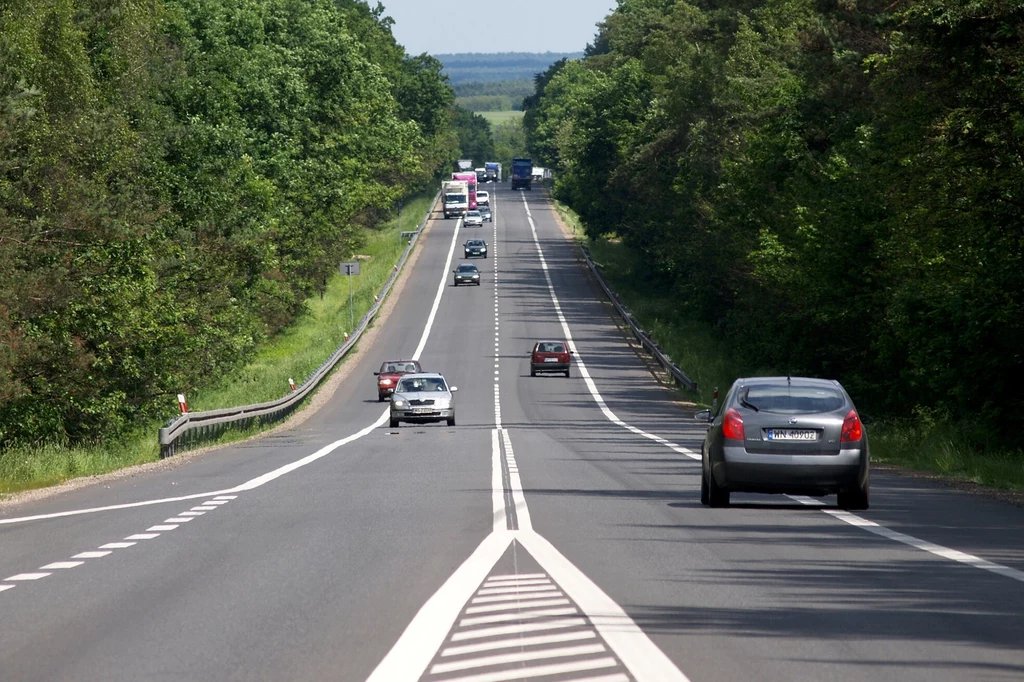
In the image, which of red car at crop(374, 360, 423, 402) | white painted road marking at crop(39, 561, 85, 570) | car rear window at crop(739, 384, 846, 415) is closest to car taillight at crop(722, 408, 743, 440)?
car rear window at crop(739, 384, 846, 415)

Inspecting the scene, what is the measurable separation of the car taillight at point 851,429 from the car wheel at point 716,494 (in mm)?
1439

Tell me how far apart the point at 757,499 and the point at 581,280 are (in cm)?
8127

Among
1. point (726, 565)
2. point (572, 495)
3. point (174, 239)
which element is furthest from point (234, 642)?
point (174, 239)

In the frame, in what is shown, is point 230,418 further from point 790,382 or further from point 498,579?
point 498,579

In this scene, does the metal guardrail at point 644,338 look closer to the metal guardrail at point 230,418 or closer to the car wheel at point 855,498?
the metal guardrail at point 230,418

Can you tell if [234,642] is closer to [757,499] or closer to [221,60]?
[757,499]

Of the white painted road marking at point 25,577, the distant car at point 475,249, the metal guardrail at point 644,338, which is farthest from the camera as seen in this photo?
the distant car at point 475,249

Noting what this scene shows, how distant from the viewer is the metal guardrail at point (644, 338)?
56.0 meters

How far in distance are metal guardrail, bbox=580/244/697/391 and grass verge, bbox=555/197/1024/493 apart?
0.54 m

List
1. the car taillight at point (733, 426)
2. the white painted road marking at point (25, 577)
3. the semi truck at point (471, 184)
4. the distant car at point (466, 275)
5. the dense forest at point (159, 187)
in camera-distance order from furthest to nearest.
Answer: the semi truck at point (471, 184) → the distant car at point (466, 275) → the dense forest at point (159, 187) → the car taillight at point (733, 426) → the white painted road marking at point (25, 577)

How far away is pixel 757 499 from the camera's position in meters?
19.4

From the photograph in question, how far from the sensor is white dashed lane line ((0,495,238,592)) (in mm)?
11867

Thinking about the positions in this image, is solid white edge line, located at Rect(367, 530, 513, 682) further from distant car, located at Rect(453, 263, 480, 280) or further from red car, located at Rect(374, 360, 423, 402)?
distant car, located at Rect(453, 263, 480, 280)

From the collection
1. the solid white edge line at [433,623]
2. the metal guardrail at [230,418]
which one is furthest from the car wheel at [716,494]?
the metal guardrail at [230,418]
